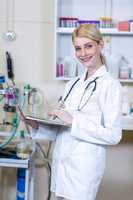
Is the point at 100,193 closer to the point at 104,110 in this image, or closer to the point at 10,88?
the point at 10,88

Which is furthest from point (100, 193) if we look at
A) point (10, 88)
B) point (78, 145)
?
point (78, 145)

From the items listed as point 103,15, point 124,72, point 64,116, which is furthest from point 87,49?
point 103,15

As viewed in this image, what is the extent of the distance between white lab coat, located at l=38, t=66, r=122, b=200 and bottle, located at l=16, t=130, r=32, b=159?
1.57 feet

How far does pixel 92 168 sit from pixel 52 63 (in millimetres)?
1170

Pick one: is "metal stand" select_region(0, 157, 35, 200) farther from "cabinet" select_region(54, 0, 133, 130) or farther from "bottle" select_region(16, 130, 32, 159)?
"cabinet" select_region(54, 0, 133, 130)

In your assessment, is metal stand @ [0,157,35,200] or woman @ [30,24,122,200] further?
metal stand @ [0,157,35,200]

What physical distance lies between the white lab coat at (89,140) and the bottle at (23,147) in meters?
0.48

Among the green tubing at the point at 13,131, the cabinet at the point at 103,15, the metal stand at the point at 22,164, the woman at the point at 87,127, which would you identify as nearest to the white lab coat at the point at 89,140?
the woman at the point at 87,127

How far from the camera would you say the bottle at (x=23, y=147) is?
2.01m

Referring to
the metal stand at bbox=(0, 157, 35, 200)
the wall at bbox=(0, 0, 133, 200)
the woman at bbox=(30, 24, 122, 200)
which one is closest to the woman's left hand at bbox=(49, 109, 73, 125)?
the woman at bbox=(30, 24, 122, 200)

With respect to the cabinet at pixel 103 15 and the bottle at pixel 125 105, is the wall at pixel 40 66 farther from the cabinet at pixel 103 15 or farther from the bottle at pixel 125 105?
the bottle at pixel 125 105

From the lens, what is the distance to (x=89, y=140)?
146cm

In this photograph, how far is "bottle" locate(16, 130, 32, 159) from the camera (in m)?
2.01

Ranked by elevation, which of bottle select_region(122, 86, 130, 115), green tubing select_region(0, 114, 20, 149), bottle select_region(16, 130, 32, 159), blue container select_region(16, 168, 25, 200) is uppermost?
bottle select_region(122, 86, 130, 115)
